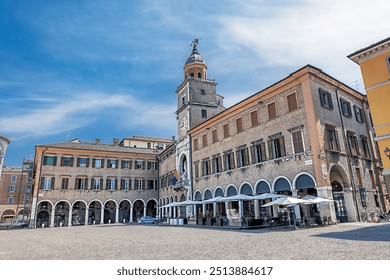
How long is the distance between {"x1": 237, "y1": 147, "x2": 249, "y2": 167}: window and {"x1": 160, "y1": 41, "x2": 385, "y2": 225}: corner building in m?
0.09

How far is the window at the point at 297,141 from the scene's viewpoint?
771 inches

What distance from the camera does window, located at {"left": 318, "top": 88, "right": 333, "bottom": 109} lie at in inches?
793

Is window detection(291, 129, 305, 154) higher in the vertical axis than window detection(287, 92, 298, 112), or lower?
lower

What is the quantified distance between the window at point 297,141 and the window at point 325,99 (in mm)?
2662

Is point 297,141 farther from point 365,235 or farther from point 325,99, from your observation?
point 365,235

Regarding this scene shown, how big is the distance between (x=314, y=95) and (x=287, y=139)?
11.9ft

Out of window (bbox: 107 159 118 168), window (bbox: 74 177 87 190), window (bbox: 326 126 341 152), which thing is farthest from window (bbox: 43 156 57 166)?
window (bbox: 326 126 341 152)

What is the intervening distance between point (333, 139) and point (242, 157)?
26.1ft

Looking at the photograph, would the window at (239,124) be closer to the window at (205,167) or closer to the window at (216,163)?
the window at (216,163)

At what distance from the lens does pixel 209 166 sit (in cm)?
2975

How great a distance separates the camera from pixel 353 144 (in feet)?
71.7

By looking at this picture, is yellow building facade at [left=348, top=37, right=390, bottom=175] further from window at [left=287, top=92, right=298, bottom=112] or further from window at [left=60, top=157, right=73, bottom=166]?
window at [left=60, top=157, right=73, bottom=166]

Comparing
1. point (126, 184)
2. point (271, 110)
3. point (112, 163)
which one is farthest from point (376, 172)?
point (112, 163)

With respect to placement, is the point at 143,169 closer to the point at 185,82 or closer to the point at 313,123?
the point at 185,82
